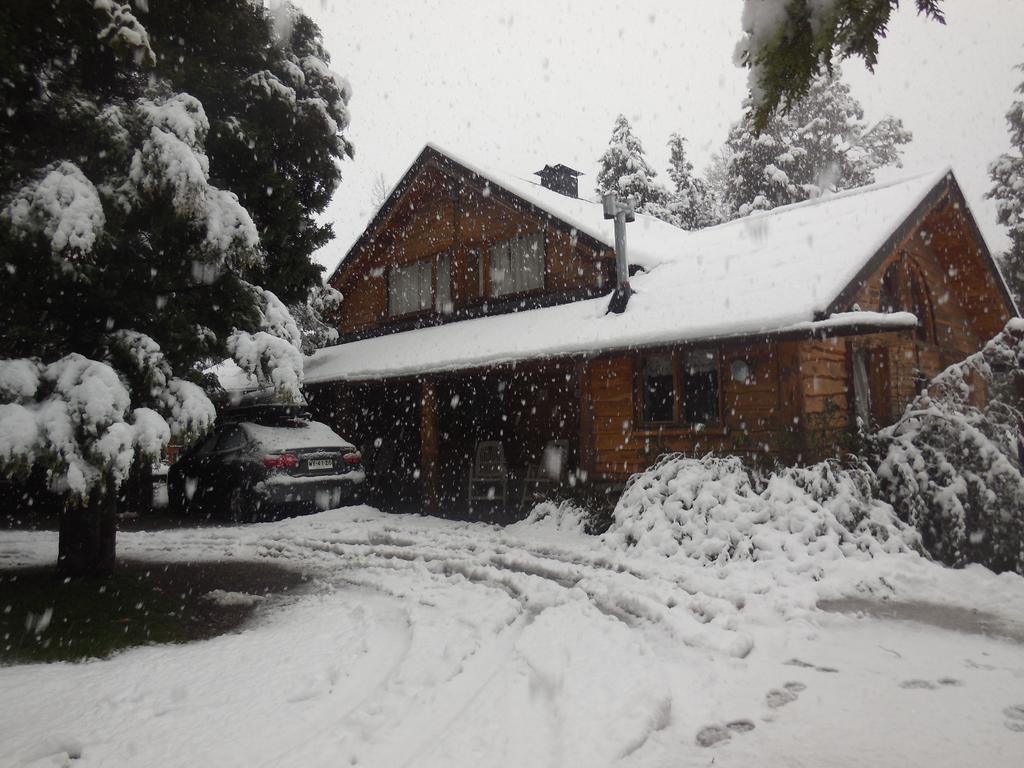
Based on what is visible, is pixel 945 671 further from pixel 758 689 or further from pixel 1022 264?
pixel 1022 264

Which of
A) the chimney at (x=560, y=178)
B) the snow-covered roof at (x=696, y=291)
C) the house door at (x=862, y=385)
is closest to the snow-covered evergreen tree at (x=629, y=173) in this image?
the chimney at (x=560, y=178)

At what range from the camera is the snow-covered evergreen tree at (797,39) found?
2541 mm

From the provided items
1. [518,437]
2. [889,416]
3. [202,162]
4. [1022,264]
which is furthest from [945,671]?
[1022,264]

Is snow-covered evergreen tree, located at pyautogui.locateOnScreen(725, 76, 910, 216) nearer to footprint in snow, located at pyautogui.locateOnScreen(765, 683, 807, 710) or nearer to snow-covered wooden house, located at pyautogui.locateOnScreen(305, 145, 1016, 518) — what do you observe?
snow-covered wooden house, located at pyautogui.locateOnScreen(305, 145, 1016, 518)

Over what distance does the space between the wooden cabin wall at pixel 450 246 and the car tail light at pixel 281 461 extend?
5767 millimetres

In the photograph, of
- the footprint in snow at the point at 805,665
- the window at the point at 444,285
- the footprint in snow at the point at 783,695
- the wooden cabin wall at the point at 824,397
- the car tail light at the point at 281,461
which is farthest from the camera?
the window at the point at 444,285

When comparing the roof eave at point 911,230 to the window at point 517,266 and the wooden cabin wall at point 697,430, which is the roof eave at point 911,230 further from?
the window at point 517,266

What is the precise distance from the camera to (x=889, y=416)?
38.4 feet

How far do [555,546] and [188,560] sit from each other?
443 cm

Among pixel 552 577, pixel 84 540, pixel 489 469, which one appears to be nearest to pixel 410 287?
pixel 489 469

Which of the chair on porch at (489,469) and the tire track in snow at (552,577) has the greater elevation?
the chair on porch at (489,469)

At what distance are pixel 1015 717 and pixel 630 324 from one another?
769 centimetres

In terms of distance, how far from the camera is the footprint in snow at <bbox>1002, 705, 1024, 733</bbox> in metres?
3.27

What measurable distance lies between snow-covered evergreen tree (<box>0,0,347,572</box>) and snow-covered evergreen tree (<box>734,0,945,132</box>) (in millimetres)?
3717
